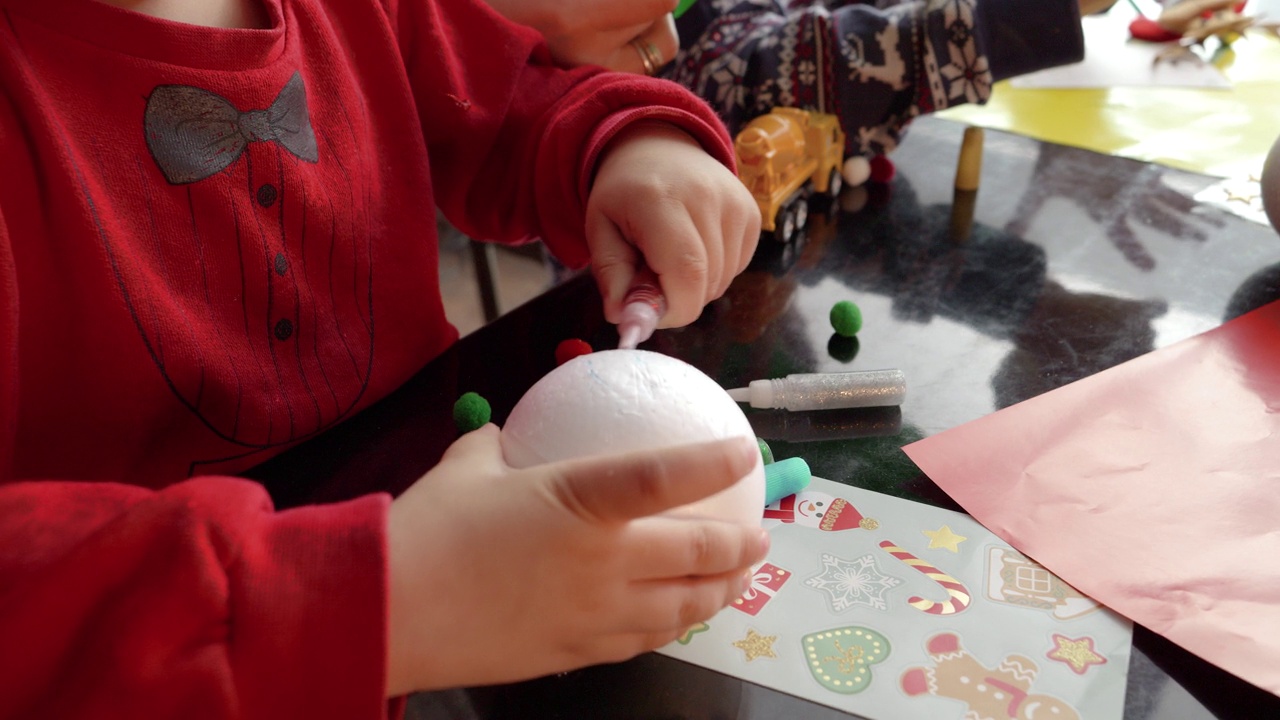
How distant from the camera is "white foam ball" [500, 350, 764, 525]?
0.43 meters

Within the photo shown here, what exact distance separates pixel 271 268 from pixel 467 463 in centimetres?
30

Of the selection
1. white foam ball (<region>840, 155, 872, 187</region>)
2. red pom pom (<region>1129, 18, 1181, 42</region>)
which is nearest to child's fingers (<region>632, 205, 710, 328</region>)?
white foam ball (<region>840, 155, 872, 187</region>)

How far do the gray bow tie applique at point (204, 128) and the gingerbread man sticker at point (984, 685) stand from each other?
53cm

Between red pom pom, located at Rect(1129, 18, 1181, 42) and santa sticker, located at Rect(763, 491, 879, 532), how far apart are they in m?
1.11

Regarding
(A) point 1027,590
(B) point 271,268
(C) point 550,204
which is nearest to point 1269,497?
(A) point 1027,590

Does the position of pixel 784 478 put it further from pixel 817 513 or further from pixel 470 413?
pixel 470 413

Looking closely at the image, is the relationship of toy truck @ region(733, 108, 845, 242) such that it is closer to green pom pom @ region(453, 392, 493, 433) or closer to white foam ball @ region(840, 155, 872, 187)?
white foam ball @ region(840, 155, 872, 187)

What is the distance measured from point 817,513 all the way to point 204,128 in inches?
18.4

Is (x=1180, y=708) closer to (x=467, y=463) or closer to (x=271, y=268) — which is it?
(x=467, y=463)

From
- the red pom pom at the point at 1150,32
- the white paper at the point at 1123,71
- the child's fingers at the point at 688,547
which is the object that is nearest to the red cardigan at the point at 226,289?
the child's fingers at the point at 688,547

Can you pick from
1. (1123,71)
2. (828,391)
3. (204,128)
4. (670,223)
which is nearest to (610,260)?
(670,223)

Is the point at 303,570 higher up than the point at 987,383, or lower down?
higher up

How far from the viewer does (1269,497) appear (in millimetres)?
513

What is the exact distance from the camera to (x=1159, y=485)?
1.73 ft
